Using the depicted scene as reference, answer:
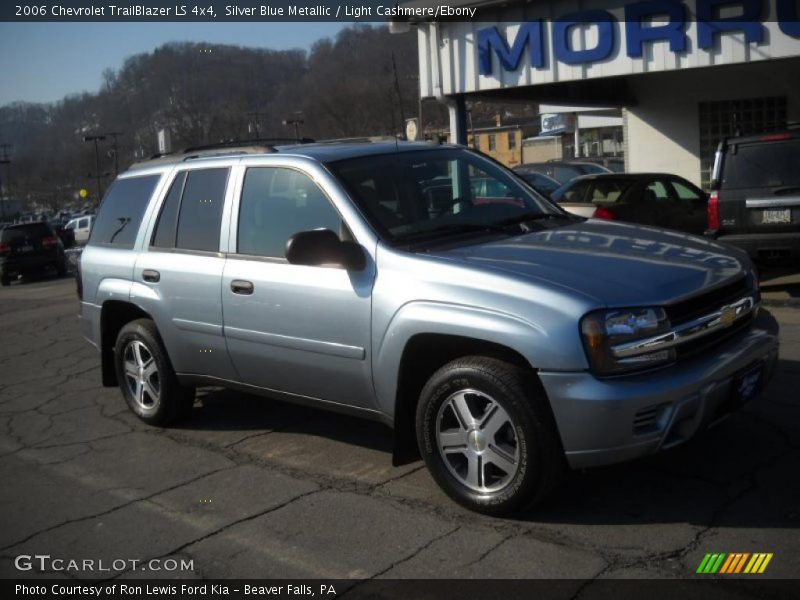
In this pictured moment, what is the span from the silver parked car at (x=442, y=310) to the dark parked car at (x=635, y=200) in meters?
6.61

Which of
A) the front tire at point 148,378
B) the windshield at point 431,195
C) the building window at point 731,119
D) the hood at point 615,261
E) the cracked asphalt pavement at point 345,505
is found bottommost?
the cracked asphalt pavement at point 345,505

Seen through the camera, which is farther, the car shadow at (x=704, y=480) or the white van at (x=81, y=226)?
the white van at (x=81, y=226)

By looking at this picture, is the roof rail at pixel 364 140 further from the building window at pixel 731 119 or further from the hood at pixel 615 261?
the building window at pixel 731 119

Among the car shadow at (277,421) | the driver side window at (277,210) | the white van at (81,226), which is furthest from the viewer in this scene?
the white van at (81,226)

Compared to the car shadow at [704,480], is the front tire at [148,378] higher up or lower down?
higher up

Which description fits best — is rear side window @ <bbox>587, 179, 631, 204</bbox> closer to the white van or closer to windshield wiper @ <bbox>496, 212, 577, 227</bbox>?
windshield wiper @ <bbox>496, 212, 577, 227</bbox>

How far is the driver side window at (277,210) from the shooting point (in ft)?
16.6

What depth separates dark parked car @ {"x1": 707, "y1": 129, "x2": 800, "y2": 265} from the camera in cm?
927

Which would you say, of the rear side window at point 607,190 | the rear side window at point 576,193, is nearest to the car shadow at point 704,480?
the rear side window at point 607,190

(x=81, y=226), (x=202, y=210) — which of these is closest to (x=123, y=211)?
(x=202, y=210)

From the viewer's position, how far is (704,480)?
4555 millimetres

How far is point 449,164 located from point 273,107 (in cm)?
1082

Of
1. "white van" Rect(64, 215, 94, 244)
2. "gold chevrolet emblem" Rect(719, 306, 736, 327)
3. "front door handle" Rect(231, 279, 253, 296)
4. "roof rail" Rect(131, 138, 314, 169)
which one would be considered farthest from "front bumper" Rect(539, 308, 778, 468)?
"white van" Rect(64, 215, 94, 244)

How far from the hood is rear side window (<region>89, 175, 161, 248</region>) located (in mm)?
2759
